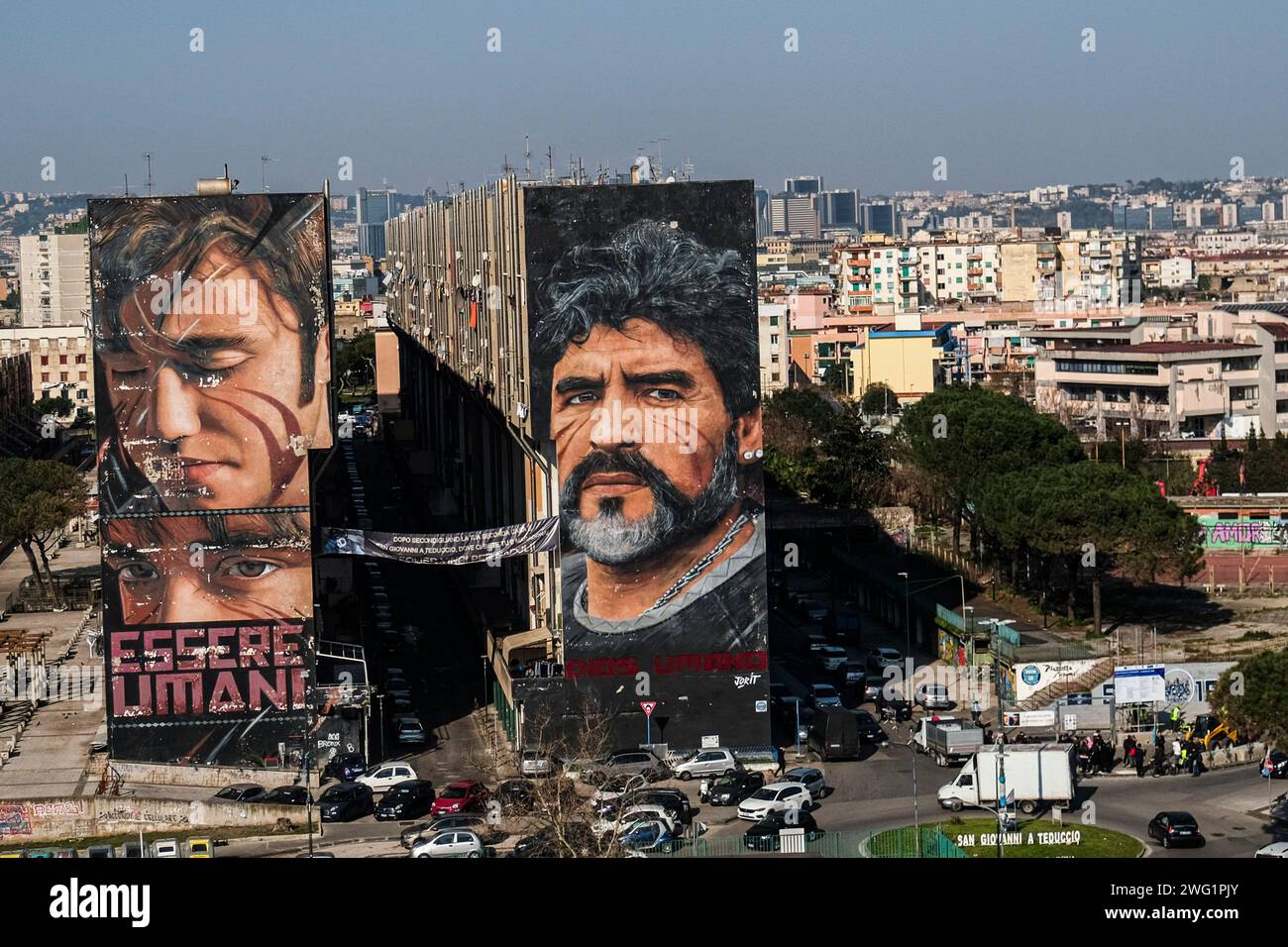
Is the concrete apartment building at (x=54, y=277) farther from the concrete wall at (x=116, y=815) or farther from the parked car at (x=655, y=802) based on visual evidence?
the parked car at (x=655, y=802)

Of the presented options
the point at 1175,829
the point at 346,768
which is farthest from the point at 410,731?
the point at 1175,829

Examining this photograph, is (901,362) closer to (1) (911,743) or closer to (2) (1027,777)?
(1) (911,743)

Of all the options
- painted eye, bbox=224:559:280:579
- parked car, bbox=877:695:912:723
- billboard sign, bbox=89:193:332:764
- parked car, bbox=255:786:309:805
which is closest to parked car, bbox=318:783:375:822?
parked car, bbox=255:786:309:805

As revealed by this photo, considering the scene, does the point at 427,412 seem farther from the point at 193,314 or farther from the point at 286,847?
the point at 286,847

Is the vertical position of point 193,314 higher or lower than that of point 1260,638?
higher

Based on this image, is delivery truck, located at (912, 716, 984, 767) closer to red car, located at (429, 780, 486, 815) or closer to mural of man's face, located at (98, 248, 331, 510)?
red car, located at (429, 780, 486, 815)

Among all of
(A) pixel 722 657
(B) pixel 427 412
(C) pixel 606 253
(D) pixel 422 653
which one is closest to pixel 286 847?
(A) pixel 722 657
